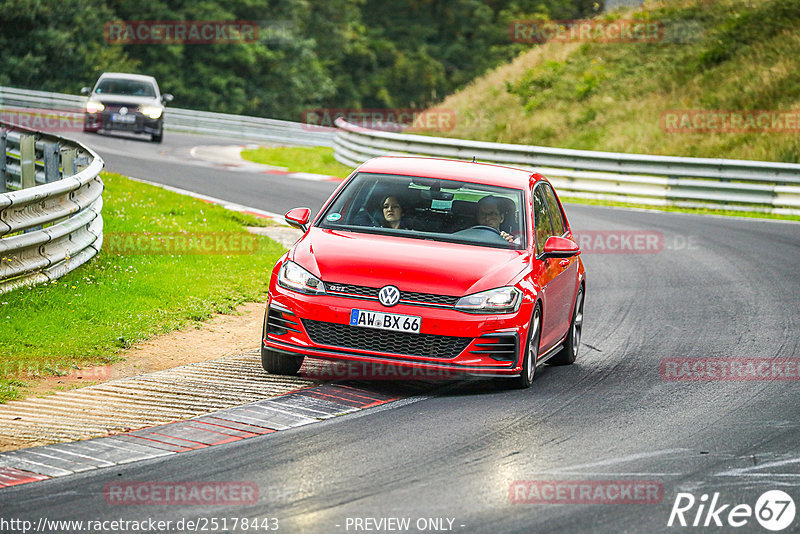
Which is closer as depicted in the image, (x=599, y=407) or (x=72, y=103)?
(x=599, y=407)

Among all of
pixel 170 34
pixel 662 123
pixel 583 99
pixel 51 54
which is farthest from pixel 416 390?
pixel 170 34

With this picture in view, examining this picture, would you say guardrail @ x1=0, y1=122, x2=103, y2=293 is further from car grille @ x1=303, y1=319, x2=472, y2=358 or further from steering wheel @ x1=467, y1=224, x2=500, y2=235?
steering wheel @ x1=467, y1=224, x2=500, y2=235

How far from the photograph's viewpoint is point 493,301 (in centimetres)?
837

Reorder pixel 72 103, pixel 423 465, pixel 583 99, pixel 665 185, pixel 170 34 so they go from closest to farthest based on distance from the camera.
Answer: pixel 423 465 < pixel 665 185 < pixel 583 99 < pixel 72 103 < pixel 170 34

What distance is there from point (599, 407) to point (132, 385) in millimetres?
3325

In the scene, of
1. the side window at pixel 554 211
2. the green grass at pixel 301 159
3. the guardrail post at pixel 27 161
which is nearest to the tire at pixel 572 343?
the side window at pixel 554 211

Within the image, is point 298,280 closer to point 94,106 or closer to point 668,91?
point 94,106

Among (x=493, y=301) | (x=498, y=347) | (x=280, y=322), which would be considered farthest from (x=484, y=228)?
(x=280, y=322)

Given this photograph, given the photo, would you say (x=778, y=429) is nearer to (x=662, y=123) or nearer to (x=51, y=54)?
(x=662, y=123)

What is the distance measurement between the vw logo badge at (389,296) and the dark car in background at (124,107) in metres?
26.7

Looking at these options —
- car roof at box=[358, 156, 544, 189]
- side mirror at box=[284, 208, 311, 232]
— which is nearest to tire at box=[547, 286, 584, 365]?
car roof at box=[358, 156, 544, 189]

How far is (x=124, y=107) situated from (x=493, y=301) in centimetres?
2719

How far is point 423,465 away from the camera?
21.4ft

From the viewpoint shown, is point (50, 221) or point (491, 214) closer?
point (491, 214)
